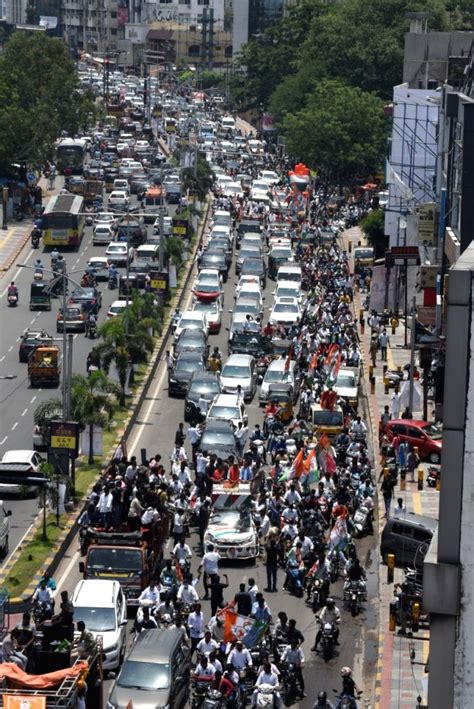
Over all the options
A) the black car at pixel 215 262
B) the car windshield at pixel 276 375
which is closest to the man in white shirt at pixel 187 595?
the car windshield at pixel 276 375

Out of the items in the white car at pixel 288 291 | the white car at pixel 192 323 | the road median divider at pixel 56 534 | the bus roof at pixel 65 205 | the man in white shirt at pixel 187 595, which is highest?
the bus roof at pixel 65 205

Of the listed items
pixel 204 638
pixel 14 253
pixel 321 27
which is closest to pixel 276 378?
pixel 204 638

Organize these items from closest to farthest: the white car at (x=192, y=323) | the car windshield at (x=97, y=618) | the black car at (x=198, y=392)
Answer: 1. the car windshield at (x=97, y=618)
2. the black car at (x=198, y=392)
3. the white car at (x=192, y=323)

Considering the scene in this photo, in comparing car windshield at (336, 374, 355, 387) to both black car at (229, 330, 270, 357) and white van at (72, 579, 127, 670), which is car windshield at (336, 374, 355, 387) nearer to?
black car at (229, 330, 270, 357)

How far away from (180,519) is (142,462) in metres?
6.81

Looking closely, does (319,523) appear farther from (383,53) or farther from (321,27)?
(321,27)

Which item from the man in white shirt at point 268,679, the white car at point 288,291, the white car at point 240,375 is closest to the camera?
the man in white shirt at point 268,679

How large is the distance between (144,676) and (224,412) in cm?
2348

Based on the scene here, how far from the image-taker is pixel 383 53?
12925 centimetres

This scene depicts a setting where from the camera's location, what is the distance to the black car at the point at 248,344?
66625 mm

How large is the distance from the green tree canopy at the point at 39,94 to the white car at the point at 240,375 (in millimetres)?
55080

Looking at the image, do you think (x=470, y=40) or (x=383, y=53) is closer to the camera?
(x=470, y=40)

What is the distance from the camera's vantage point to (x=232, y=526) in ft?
137

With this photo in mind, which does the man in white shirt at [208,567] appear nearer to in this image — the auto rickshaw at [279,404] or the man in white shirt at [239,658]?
the man in white shirt at [239,658]
